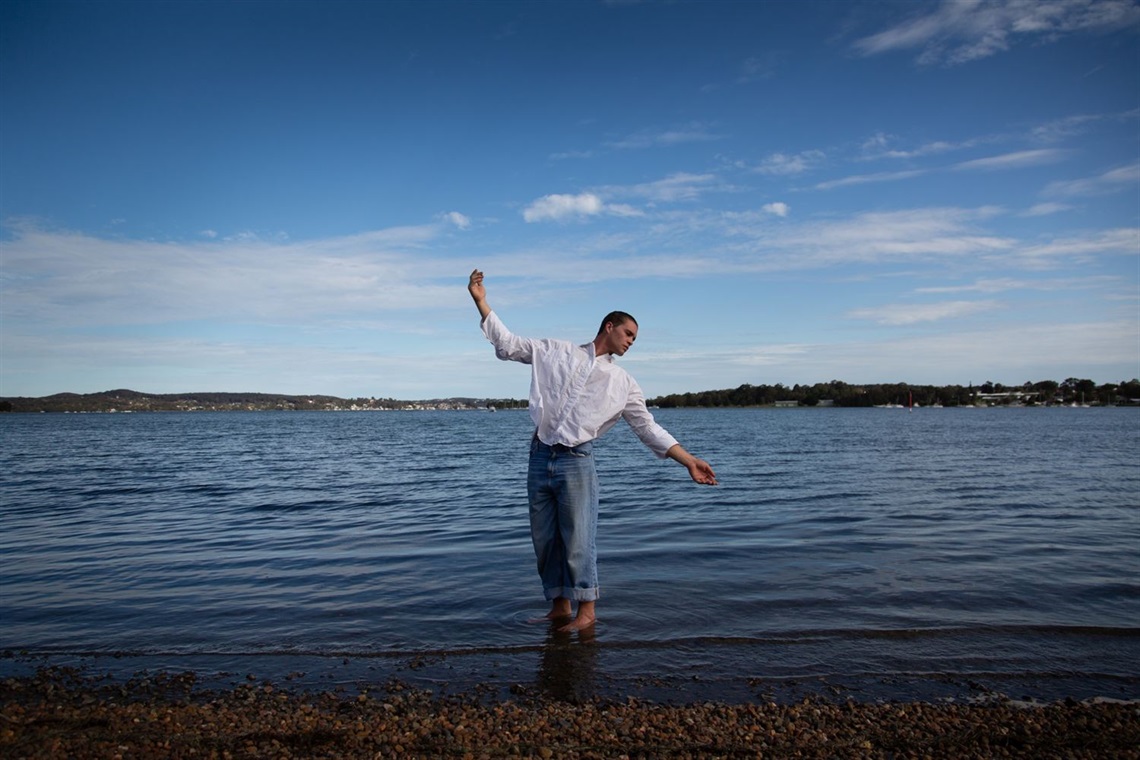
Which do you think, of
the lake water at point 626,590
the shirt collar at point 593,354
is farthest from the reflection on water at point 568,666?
the shirt collar at point 593,354

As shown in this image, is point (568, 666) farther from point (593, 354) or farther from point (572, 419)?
point (593, 354)

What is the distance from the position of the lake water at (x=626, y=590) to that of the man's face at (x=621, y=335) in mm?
2584

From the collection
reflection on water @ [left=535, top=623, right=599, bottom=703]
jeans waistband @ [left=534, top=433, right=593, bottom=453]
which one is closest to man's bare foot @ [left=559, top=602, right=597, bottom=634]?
reflection on water @ [left=535, top=623, right=599, bottom=703]

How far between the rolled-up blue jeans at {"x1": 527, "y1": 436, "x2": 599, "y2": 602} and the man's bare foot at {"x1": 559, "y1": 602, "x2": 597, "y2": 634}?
11cm

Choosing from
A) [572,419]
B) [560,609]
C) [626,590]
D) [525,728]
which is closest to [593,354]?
[572,419]

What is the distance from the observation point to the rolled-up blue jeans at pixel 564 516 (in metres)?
6.36

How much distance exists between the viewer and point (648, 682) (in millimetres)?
5527

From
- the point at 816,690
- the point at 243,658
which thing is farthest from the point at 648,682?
the point at 243,658

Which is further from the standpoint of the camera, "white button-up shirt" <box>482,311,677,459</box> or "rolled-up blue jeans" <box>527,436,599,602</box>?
"rolled-up blue jeans" <box>527,436,599,602</box>

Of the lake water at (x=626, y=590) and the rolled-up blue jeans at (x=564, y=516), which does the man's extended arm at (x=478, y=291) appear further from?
the lake water at (x=626, y=590)

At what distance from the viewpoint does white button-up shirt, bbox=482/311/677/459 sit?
6.26 m

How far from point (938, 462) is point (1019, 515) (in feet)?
49.1

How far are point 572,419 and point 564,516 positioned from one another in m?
0.87

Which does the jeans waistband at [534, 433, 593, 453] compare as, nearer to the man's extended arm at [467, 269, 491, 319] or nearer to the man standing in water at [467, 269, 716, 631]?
the man standing in water at [467, 269, 716, 631]
